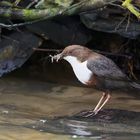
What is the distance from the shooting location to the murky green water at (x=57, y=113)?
192 inches

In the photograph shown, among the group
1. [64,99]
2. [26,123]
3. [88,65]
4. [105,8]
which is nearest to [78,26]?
[105,8]

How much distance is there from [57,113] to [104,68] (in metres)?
0.77

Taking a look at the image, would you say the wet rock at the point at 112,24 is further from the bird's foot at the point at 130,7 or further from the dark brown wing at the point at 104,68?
the dark brown wing at the point at 104,68

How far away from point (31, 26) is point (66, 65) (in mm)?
1033

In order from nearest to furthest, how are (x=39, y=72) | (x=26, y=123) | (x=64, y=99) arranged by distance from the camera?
(x=26, y=123)
(x=64, y=99)
(x=39, y=72)

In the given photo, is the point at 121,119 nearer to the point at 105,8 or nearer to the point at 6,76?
the point at 105,8

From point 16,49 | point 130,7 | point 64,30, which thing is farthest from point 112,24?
point 16,49

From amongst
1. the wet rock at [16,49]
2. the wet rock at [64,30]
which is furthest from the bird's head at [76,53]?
the wet rock at [16,49]

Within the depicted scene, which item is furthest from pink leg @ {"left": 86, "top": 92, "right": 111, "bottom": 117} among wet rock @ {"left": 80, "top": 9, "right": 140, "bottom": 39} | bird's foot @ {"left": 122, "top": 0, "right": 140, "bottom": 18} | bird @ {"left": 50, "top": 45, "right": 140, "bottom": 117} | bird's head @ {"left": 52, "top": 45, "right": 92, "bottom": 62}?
wet rock @ {"left": 80, "top": 9, "right": 140, "bottom": 39}

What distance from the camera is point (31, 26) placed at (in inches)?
263

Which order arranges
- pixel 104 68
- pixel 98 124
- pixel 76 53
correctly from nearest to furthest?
pixel 98 124 < pixel 104 68 < pixel 76 53

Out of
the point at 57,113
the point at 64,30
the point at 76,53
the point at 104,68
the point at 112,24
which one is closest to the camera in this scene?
the point at 104,68

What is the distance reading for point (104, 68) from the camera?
17.7ft

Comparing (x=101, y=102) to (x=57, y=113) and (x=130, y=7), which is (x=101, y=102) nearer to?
(x=57, y=113)
